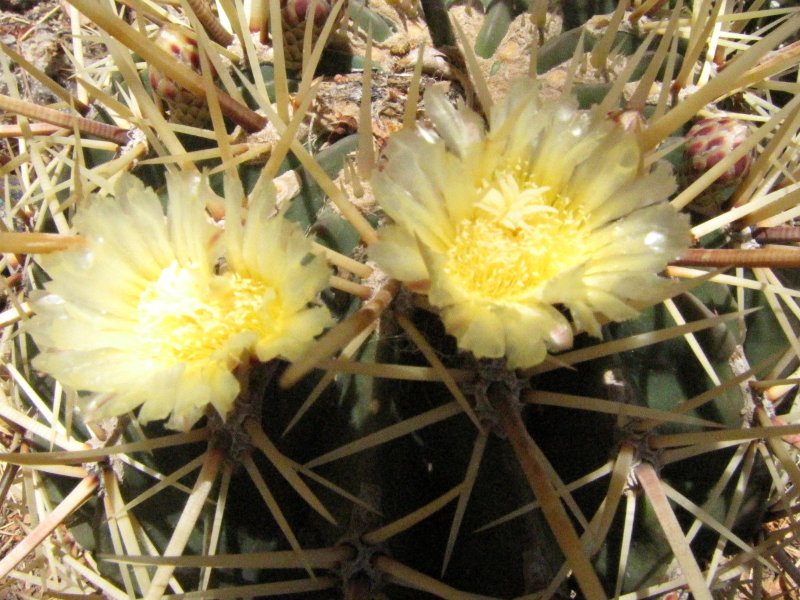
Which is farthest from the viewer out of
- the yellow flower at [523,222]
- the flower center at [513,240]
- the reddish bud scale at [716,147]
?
the reddish bud scale at [716,147]

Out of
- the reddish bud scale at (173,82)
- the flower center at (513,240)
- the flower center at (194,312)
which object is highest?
the reddish bud scale at (173,82)

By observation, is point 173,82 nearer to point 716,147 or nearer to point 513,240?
point 513,240

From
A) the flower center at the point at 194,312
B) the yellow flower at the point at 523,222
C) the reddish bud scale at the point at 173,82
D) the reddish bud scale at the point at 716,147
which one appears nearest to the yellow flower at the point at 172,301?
the flower center at the point at 194,312

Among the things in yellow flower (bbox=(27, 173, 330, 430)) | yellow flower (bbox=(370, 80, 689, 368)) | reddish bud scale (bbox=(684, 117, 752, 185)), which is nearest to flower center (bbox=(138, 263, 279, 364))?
yellow flower (bbox=(27, 173, 330, 430))

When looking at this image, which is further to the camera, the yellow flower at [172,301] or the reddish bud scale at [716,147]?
the reddish bud scale at [716,147]

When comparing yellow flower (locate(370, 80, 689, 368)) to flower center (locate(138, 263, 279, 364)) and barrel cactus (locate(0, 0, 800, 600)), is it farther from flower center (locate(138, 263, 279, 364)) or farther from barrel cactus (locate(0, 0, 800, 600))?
flower center (locate(138, 263, 279, 364))

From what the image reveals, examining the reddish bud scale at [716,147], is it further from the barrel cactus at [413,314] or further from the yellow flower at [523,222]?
the yellow flower at [523,222]

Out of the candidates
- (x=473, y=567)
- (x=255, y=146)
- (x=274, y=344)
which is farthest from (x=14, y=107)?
(x=473, y=567)

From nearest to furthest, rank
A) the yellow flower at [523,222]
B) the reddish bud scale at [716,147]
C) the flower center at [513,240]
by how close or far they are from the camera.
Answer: the yellow flower at [523,222]
the flower center at [513,240]
the reddish bud scale at [716,147]
